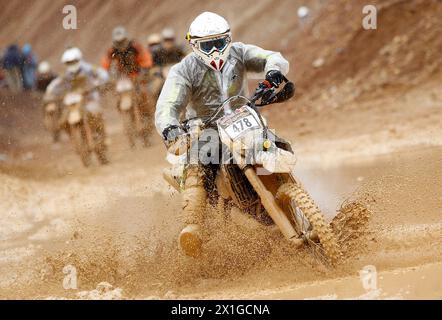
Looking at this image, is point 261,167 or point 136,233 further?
point 136,233

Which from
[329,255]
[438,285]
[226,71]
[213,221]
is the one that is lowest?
[438,285]

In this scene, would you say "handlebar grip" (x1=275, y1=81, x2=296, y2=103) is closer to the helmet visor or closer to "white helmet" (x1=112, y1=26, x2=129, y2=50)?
the helmet visor

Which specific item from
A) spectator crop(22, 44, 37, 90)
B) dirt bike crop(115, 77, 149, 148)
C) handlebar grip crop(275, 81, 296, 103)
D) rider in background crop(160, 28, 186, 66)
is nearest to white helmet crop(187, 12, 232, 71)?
handlebar grip crop(275, 81, 296, 103)

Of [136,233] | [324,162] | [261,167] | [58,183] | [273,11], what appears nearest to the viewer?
[261,167]

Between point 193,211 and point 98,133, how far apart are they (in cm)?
840

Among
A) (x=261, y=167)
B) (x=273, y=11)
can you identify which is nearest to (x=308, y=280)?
(x=261, y=167)

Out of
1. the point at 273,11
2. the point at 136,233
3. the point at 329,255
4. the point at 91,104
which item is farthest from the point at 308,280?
the point at 273,11

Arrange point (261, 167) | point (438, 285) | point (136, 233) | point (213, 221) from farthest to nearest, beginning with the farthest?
point (136, 233), point (213, 221), point (261, 167), point (438, 285)

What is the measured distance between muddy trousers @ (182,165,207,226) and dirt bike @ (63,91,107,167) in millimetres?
7824

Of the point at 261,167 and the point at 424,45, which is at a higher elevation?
the point at 424,45

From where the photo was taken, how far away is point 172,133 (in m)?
6.68

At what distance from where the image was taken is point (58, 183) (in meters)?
13.8

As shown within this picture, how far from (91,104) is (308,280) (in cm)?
904

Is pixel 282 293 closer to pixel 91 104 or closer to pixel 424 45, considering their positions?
pixel 91 104
